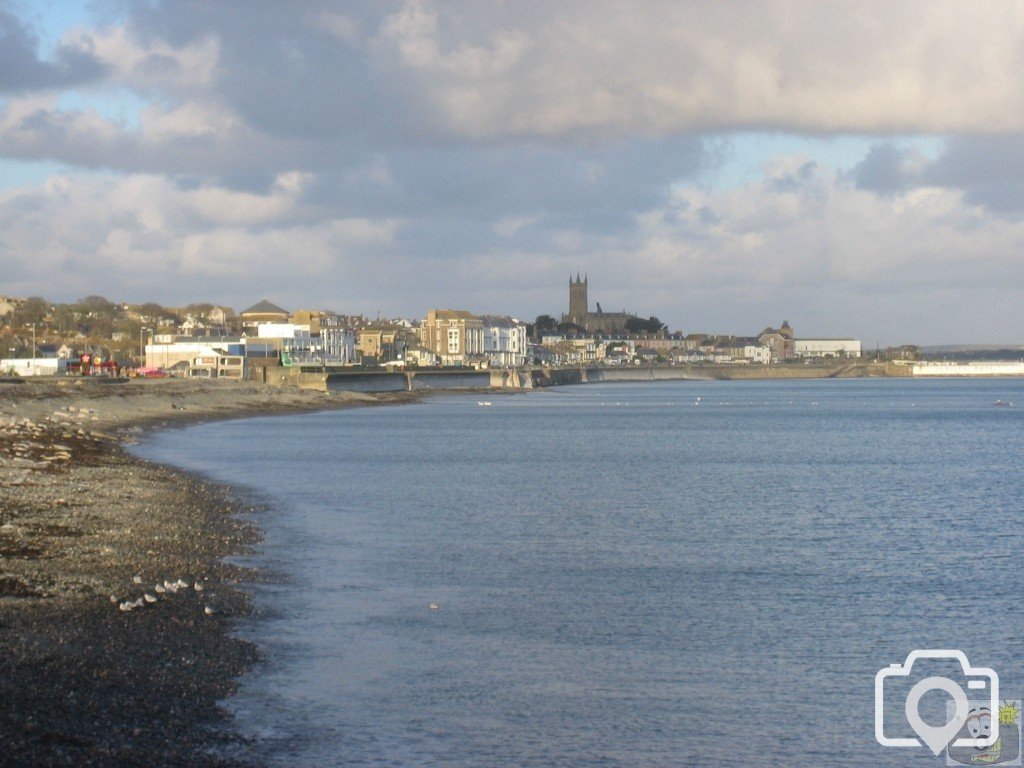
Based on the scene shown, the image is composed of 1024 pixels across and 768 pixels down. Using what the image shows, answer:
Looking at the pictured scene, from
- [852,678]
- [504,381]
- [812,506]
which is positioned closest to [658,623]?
[852,678]

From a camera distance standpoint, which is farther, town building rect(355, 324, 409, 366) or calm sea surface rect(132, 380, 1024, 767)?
town building rect(355, 324, 409, 366)

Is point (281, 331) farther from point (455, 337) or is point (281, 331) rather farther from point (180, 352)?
point (455, 337)

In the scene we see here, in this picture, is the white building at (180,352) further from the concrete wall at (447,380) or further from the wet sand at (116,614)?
the wet sand at (116,614)

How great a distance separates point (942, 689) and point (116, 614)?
28.6 ft

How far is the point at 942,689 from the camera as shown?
41.3 feet

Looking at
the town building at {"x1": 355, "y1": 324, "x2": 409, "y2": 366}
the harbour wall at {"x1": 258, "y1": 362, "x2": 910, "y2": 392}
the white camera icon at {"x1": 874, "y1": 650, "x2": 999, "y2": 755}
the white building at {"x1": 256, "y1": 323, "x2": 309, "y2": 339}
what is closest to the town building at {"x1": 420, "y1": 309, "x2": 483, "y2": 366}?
the town building at {"x1": 355, "y1": 324, "x2": 409, "y2": 366}

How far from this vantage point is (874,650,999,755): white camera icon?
11.1 meters

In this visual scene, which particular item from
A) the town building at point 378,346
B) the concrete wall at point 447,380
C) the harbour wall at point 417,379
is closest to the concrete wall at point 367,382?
the harbour wall at point 417,379

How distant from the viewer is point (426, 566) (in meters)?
19.5

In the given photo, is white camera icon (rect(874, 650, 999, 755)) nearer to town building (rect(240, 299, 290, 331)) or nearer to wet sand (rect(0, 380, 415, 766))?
wet sand (rect(0, 380, 415, 766))

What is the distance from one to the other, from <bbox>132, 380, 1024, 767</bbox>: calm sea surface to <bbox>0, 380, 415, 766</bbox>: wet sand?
0.55 metres

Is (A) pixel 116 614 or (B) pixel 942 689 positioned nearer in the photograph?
(B) pixel 942 689

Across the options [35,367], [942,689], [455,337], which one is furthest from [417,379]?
[942,689]

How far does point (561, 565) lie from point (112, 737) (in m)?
11.5
